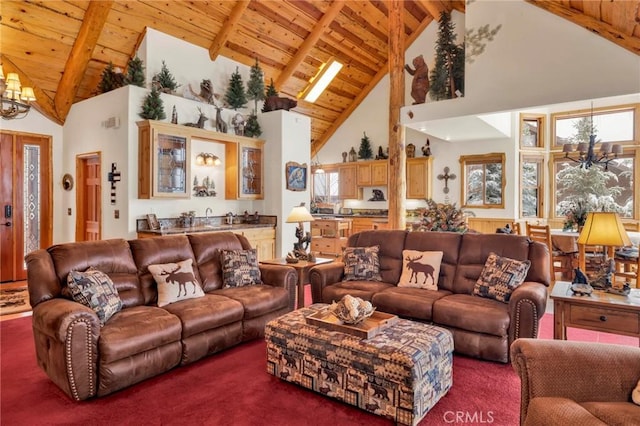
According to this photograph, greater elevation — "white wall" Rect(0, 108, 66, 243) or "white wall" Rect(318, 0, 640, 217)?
"white wall" Rect(318, 0, 640, 217)

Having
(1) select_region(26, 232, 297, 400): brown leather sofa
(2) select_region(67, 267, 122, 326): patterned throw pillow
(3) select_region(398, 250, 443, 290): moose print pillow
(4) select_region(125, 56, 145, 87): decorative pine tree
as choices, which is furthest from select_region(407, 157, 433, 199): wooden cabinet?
(2) select_region(67, 267, 122, 326): patterned throw pillow

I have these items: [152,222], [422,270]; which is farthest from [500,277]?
[152,222]

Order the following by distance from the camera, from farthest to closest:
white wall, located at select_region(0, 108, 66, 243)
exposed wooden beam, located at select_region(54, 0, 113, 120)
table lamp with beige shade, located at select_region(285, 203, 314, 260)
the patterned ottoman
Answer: white wall, located at select_region(0, 108, 66, 243), exposed wooden beam, located at select_region(54, 0, 113, 120), table lamp with beige shade, located at select_region(285, 203, 314, 260), the patterned ottoman

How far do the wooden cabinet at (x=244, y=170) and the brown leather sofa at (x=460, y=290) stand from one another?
2.68 metres

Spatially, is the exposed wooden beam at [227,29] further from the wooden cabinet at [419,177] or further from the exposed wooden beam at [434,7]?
the wooden cabinet at [419,177]

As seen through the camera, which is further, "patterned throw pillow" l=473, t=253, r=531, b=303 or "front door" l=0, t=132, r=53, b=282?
"front door" l=0, t=132, r=53, b=282

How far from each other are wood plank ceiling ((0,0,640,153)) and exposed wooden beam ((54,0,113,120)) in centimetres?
1

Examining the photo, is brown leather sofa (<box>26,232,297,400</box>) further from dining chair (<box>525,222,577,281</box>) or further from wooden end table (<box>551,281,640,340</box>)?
dining chair (<box>525,222,577,281</box>)

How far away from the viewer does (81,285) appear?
2.74 m

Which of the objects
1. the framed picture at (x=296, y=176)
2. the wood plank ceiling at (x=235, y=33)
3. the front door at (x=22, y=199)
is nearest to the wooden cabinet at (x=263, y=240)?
the framed picture at (x=296, y=176)

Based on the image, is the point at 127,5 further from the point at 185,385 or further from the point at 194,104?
the point at 185,385

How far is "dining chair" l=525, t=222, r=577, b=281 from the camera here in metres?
5.46

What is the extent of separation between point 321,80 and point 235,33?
266 centimetres

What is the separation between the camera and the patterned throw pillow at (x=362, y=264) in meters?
4.08
